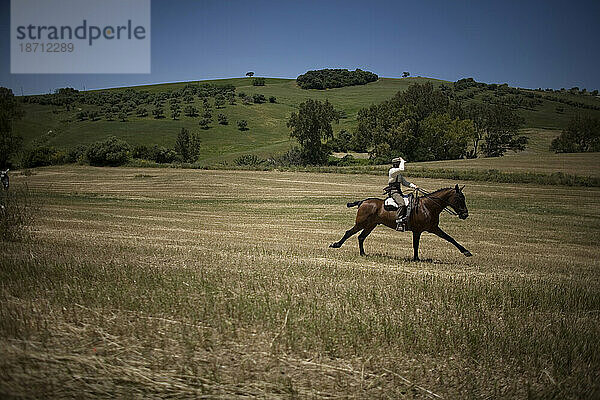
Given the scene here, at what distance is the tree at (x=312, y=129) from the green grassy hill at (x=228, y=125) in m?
8.11

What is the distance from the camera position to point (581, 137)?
96125 mm

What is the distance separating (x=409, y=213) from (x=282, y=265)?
5.23 meters

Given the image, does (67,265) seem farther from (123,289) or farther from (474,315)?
(474,315)

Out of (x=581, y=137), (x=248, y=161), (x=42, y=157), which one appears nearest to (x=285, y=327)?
(x=42, y=157)

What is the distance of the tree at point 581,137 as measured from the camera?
3713 inches

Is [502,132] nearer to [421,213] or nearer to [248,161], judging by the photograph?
[248,161]

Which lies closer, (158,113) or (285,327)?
(285,327)

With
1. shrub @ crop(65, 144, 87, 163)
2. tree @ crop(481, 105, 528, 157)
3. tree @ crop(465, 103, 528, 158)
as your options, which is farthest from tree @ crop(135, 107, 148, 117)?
tree @ crop(481, 105, 528, 157)

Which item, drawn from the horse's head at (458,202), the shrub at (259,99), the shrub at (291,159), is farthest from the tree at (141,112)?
the horse's head at (458,202)

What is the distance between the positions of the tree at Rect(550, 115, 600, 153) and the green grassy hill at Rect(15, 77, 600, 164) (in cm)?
1107

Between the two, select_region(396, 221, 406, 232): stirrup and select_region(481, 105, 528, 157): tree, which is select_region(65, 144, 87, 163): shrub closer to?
select_region(396, 221, 406, 232): stirrup

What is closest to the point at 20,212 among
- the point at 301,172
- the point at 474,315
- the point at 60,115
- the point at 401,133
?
the point at 474,315

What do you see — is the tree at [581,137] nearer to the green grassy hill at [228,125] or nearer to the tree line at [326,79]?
the green grassy hill at [228,125]

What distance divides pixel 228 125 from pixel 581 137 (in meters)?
86.9
